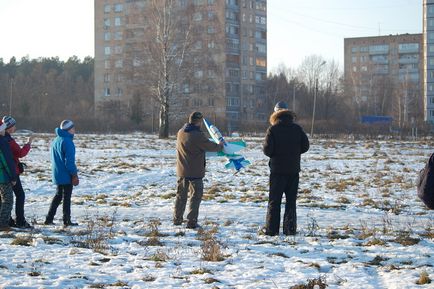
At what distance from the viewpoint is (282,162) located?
9.42 metres

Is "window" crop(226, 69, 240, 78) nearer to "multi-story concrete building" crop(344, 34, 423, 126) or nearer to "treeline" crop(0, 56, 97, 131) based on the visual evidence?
"treeline" crop(0, 56, 97, 131)

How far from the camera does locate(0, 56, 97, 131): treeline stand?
286ft

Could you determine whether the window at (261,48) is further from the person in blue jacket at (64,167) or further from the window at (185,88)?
the person in blue jacket at (64,167)

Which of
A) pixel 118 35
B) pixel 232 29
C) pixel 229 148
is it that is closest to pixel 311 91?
pixel 232 29

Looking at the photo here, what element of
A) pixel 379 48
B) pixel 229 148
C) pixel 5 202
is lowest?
pixel 5 202

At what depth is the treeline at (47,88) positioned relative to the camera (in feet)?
286

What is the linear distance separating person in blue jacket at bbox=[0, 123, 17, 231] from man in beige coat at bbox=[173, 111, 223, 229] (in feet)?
8.42

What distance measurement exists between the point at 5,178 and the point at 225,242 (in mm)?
3513

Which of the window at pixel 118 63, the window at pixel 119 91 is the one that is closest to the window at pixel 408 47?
the window at pixel 119 91

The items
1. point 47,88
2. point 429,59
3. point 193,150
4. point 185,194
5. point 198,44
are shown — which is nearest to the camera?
point 193,150

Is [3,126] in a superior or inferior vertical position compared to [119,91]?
inferior

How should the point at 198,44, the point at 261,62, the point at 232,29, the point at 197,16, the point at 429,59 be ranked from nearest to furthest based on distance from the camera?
the point at 198,44 < the point at 197,16 < the point at 232,29 < the point at 261,62 < the point at 429,59

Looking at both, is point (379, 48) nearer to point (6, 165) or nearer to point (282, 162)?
point (282, 162)

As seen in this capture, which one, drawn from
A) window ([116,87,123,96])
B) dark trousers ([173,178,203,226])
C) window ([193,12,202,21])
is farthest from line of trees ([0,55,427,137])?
dark trousers ([173,178,203,226])
